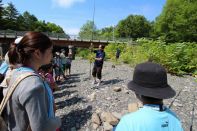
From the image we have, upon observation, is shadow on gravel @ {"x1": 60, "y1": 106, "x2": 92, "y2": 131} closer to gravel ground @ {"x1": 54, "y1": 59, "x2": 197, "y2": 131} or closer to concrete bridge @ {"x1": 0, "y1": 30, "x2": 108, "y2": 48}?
gravel ground @ {"x1": 54, "y1": 59, "x2": 197, "y2": 131}

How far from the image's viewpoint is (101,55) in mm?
11062

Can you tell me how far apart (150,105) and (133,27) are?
9585 centimetres

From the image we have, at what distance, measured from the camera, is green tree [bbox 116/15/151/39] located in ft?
316

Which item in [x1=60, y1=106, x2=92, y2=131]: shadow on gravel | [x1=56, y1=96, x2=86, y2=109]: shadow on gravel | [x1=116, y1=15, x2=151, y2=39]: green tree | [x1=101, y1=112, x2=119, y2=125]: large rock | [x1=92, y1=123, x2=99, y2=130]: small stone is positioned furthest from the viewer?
[x1=116, y1=15, x2=151, y2=39]: green tree

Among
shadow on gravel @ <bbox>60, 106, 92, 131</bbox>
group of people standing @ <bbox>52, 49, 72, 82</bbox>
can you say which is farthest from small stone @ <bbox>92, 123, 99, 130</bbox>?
group of people standing @ <bbox>52, 49, 72, 82</bbox>

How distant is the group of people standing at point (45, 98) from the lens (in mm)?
1877

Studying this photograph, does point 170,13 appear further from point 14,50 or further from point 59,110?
point 14,50

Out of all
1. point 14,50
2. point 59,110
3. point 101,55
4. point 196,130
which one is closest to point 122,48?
point 101,55

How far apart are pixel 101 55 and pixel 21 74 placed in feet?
29.6

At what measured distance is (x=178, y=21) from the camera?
46562 mm

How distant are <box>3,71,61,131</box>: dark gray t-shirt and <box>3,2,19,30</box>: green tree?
263 ft

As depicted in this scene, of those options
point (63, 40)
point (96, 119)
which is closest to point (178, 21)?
point (63, 40)

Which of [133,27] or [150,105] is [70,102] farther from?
[133,27]

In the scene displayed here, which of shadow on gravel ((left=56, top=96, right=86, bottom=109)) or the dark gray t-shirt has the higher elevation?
the dark gray t-shirt
